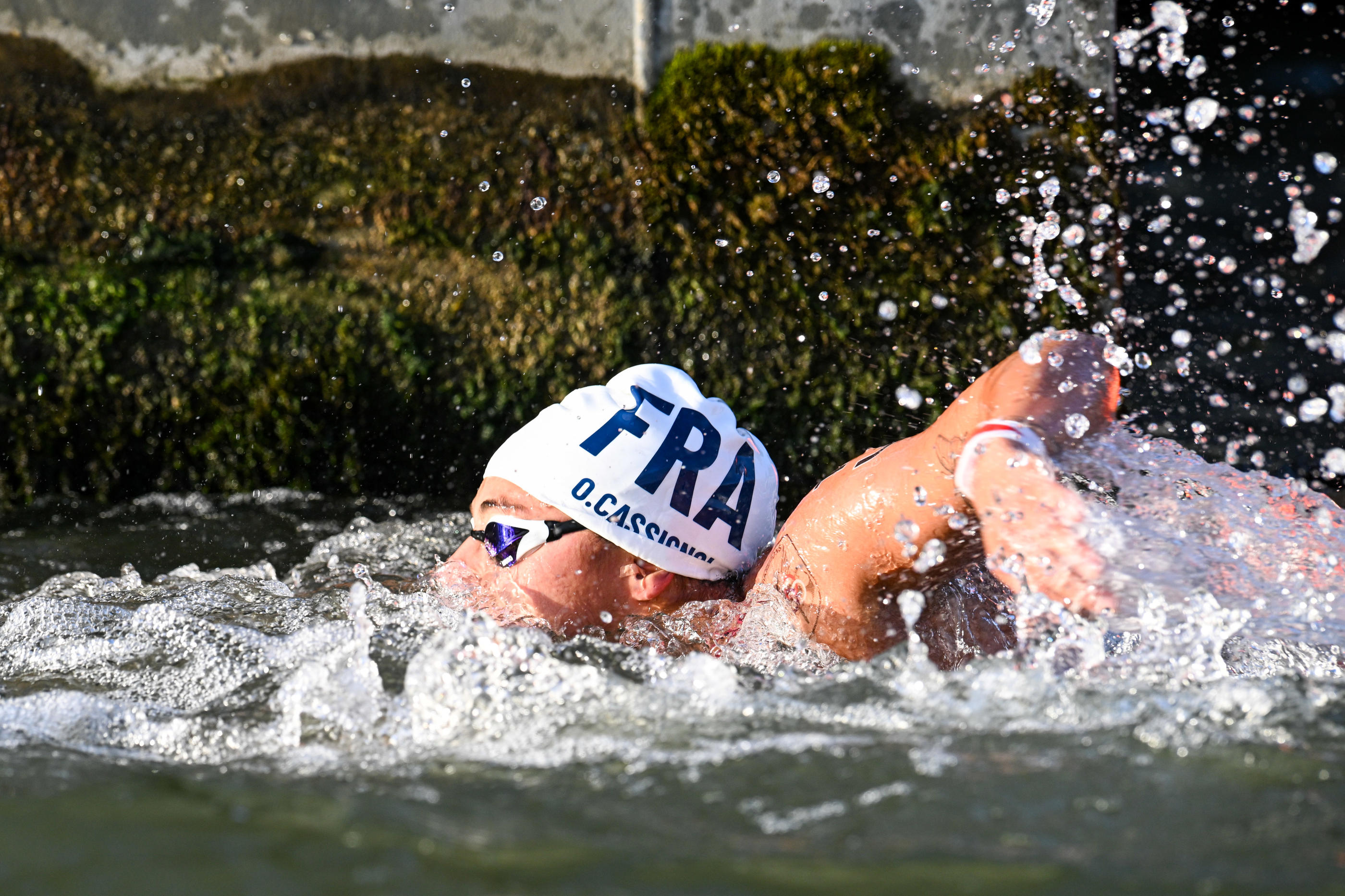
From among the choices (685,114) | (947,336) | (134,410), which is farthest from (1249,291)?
(134,410)

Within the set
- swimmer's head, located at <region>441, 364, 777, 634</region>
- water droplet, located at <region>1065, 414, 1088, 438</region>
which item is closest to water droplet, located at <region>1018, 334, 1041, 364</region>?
water droplet, located at <region>1065, 414, 1088, 438</region>

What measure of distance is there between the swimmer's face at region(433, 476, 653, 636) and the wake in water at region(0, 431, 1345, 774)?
95 millimetres

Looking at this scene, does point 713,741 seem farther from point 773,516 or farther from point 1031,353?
point 773,516

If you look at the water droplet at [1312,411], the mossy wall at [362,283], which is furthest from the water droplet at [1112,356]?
the water droplet at [1312,411]

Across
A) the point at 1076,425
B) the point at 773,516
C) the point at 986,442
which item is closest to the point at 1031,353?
the point at 1076,425

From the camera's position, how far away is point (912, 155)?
5461 mm

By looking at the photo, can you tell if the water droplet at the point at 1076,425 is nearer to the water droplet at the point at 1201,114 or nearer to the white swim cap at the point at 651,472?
the white swim cap at the point at 651,472

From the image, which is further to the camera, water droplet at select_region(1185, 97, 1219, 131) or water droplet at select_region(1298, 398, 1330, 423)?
water droplet at select_region(1185, 97, 1219, 131)

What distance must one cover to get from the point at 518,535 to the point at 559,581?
0.58 feet

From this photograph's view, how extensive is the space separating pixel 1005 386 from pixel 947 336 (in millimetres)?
2734

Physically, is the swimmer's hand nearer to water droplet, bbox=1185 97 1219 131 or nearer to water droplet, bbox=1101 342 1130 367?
water droplet, bbox=1101 342 1130 367

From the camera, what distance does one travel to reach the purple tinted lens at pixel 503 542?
3508 mm

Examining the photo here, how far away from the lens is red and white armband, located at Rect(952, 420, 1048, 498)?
2707 millimetres

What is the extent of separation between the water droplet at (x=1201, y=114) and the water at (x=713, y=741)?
8.72 ft
